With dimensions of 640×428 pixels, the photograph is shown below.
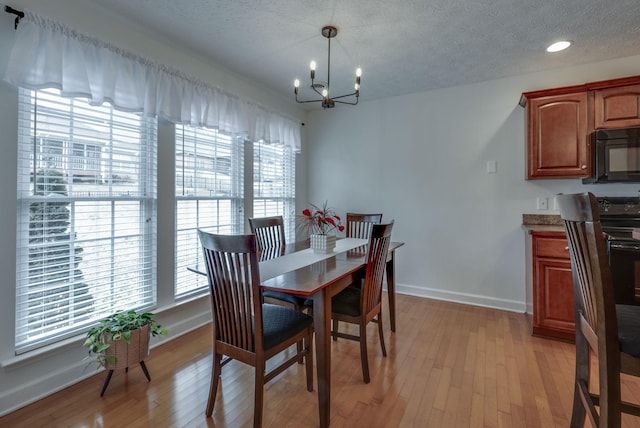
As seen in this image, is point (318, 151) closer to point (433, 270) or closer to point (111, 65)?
point (433, 270)

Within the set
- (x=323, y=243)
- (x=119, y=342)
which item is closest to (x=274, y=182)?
(x=323, y=243)

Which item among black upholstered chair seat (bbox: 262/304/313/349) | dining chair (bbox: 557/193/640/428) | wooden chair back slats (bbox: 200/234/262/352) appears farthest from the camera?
black upholstered chair seat (bbox: 262/304/313/349)

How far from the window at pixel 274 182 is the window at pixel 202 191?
0.29 metres

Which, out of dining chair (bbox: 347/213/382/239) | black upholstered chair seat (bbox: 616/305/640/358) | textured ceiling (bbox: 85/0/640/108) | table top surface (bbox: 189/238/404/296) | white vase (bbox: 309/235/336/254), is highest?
textured ceiling (bbox: 85/0/640/108)

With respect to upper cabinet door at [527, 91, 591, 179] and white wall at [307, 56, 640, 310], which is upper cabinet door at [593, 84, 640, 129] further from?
white wall at [307, 56, 640, 310]

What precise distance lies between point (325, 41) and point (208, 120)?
1237 mm

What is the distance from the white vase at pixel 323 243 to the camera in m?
2.36

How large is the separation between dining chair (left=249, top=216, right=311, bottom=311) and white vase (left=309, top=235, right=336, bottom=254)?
0.84ft

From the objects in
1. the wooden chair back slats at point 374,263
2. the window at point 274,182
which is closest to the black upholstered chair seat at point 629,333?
the wooden chair back slats at point 374,263

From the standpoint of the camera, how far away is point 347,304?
2.08 metres

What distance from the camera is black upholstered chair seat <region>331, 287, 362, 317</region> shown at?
6.73 feet

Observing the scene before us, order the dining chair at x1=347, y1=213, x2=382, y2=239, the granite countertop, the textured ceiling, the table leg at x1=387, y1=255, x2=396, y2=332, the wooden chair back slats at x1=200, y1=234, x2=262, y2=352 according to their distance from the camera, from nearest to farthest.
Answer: the wooden chair back slats at x1=200, y1=234, x2=262, y2=352 → the textured ceiling → the table leg at x1=387, y1=255, x2=396, y2=332 → the granite countertop → the dining chair at x1=347, y1=213, x2=382, y2=239

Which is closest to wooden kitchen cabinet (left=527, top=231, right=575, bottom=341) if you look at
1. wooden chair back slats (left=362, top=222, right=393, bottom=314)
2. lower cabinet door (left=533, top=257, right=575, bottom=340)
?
lower cabinet door (left=533, top=257, right=575, bottom=340)

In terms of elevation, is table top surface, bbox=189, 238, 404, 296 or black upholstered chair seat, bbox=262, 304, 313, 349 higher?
table top surface, bbox=189, 238, 404, 296
